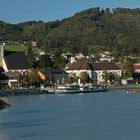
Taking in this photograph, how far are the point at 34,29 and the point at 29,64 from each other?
39217 millimetres

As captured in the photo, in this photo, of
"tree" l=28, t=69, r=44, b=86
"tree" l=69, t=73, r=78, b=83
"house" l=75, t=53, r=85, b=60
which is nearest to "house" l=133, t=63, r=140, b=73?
"house" l=75, t=53, r=85, b=60

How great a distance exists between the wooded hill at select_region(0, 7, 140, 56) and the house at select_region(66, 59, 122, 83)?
52.5ft

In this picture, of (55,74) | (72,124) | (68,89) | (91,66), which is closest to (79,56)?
(91,66)

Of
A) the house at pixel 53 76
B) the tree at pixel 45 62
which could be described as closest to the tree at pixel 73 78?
the house at pixel 53 76

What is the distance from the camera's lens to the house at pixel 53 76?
1972 inches

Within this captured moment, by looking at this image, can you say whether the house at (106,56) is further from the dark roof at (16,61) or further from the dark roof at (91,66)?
the dark roof at (16,61)

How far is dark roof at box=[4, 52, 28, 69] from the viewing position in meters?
53.3

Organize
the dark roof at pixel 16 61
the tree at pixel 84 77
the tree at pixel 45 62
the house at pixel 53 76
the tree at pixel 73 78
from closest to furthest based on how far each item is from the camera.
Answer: the house at pixel 53 76 < the tree at pixel 73 78 < the tree at pixel 84 77 < the dark roof at pixel 16 61 < the tree at pixel 45 62

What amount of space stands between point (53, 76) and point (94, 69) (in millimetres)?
5249

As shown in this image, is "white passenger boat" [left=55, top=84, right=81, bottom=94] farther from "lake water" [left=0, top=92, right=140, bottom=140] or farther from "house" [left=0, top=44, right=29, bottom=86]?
"lake water" [left=0, top=92, right=140, bottom=140]

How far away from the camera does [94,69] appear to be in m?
55.6

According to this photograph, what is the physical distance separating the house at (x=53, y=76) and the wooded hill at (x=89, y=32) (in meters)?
21.1

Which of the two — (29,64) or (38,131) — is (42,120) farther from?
(29,64)

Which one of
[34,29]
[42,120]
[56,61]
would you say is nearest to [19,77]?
[56,61]
